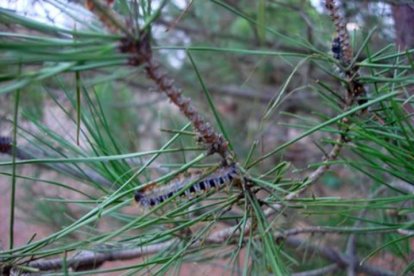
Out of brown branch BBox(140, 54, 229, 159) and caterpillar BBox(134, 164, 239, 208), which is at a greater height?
brown branch BBox(140, 54, 229, 159)

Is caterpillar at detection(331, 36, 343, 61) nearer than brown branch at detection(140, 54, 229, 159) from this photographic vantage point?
No

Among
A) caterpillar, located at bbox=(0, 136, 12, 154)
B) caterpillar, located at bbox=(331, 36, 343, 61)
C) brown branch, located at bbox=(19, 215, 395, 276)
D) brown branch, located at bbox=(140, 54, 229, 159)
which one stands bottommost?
brown branch, located at bbox=(19, 215, 395, 276)

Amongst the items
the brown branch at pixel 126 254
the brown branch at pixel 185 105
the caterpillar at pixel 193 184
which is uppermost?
the brown branch at pixel 185 105

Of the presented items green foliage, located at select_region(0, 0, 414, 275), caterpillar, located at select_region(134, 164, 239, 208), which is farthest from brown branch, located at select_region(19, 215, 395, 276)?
caterpillar, located at select_region(134, 164, 239, 208)

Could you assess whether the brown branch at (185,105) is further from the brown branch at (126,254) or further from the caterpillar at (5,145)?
the caterpillar at (5,145)

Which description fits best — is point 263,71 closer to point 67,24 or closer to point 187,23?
point 187,23

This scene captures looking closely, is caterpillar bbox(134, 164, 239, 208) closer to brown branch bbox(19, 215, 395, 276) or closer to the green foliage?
the green foliage

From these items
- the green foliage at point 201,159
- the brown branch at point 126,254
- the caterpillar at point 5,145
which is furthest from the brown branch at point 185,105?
the caterpillar at point 5,145

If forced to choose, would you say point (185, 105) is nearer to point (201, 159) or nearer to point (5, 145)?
point (201, 159)

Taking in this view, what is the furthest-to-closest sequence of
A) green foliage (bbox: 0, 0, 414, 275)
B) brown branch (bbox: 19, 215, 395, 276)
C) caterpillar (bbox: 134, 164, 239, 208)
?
1. brown branch (bbox: 19, 215, 395, 276)
2. caterpillar (bbox: 134, 164, 239, 208)
3. green foliage (bbox: 0, 0, 414, 275)
